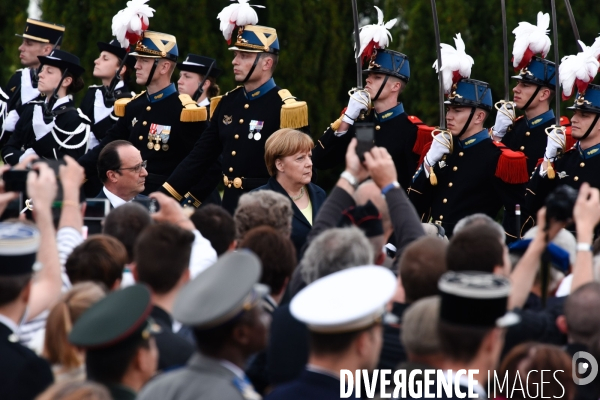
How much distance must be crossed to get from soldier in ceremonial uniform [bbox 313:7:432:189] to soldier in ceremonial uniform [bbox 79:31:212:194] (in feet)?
3.58

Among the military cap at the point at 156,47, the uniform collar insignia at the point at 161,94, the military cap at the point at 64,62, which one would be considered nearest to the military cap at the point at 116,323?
the uniform collar insignia at the point at 161,94

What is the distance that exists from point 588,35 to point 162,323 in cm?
1006

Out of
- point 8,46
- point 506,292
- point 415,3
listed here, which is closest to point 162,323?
point 506,292

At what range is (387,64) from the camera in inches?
340

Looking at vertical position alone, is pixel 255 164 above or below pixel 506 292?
below

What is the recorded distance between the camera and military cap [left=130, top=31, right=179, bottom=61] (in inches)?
356

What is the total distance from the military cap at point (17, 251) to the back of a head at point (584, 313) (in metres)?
1.91

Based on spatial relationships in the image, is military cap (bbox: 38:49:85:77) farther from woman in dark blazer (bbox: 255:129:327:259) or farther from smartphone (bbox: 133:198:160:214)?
smartphone (bbox: 133:198:160:214)

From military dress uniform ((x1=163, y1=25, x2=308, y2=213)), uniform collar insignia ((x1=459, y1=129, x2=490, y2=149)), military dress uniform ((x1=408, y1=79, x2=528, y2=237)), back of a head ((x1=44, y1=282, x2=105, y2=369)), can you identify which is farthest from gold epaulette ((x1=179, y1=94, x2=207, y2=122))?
back of a head ((x1=44, y1=282, x2=105, y2=369))

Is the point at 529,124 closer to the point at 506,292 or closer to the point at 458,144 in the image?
the point at 458,144

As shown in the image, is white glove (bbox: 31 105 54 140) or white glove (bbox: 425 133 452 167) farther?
white glove (bbox: 31 105 54 140)

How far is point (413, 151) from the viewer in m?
8.60

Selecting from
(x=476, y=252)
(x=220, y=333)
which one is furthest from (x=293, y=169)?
(x=220, y=333)

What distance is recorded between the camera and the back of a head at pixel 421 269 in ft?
13.3
